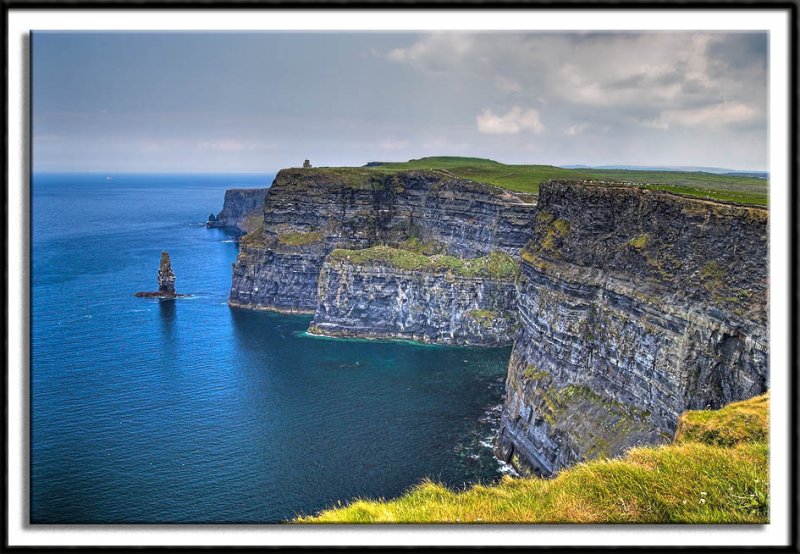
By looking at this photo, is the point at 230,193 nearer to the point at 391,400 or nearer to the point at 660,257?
the point at 391,400

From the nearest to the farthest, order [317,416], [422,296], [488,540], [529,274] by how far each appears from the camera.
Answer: [488,540], [529,274], [317,416], [422,296]

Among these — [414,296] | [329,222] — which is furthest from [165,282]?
[414,296]

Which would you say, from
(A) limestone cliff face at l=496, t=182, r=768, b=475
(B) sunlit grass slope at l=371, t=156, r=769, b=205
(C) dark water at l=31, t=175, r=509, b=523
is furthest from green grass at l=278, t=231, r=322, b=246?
(A) limestone cliff face at l=496, t=182, r=768, b=475

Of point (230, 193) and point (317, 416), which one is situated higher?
point (230, 193)

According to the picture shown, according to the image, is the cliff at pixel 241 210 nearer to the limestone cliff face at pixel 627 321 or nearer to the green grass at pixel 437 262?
the green grass at pixel 437 262

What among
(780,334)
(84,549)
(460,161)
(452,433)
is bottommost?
(452,433)

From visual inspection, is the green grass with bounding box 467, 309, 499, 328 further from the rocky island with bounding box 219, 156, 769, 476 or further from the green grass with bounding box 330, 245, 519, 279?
the green grass with bounding box 330, 245, 519, 279

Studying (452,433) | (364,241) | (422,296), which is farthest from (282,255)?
(452,433)
